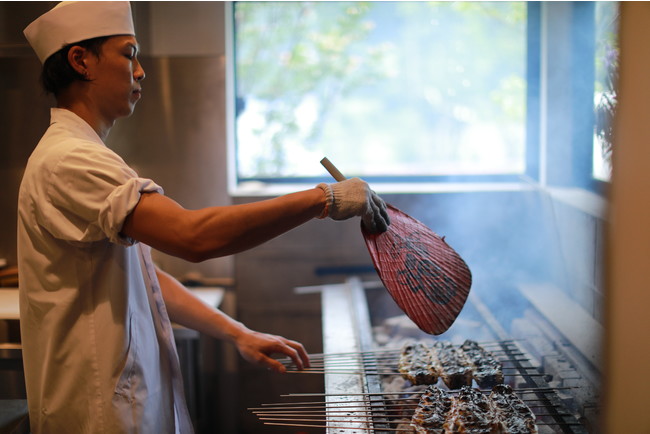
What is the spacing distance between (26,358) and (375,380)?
3.53ft

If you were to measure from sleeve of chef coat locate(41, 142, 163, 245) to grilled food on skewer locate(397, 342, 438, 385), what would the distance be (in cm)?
109

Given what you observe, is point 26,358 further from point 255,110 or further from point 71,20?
point 255,110

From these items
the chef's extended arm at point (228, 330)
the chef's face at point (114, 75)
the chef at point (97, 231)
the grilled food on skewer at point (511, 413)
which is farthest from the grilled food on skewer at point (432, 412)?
the chef's face at point (114, 75)

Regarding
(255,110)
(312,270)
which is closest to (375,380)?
(312,270)

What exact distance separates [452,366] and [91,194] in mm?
1345

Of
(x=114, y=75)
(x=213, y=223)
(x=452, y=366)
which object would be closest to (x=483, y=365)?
(x=452, y=366)

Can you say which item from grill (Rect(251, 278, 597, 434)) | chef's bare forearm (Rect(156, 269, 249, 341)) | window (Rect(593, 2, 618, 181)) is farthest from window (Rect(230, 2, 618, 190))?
chef's bare forearm (Rect(156, 269, 249, 341))

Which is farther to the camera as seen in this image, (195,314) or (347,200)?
(195,314)

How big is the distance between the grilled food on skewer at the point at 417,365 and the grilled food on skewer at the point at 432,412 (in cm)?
16

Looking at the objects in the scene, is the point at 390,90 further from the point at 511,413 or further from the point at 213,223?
the point at 213,223

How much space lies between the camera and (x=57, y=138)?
1.66 meters

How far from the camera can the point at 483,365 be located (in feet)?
7.19

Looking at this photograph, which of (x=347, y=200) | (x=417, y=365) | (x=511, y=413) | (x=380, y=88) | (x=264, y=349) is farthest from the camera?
(x=380, y=88)

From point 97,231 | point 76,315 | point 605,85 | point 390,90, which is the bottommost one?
point 76,315
